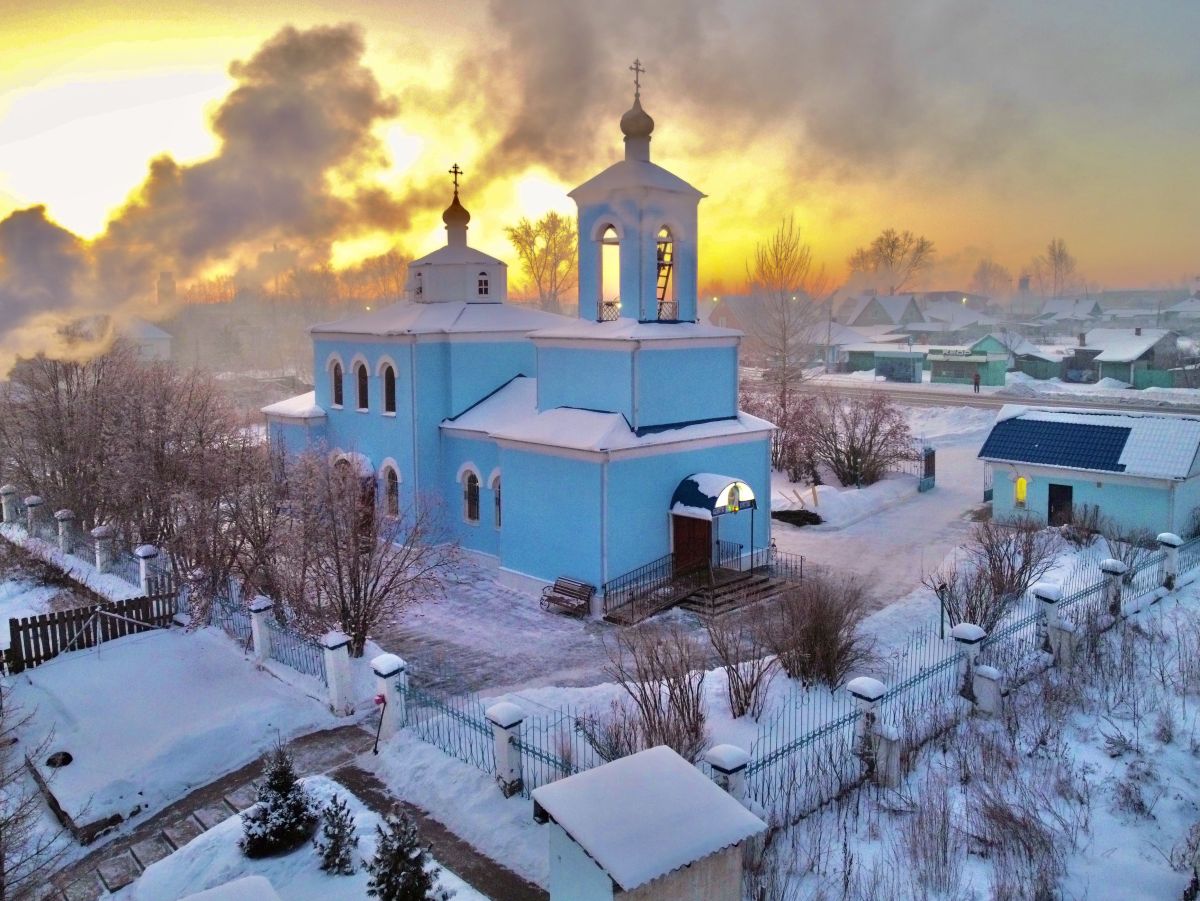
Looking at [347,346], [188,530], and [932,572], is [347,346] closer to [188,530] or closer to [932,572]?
[188,530]

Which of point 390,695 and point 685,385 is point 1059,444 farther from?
point 390,695

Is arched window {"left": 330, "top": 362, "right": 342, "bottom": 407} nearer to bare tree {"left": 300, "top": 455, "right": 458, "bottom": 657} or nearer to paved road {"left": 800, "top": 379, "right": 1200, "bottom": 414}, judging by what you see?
bare tree {"left": 300, "top": 455, "right": 458, "bottom": 657}

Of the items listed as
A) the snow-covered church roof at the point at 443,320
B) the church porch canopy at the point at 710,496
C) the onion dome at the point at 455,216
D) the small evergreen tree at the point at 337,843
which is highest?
the onion dome at the point at 455,216

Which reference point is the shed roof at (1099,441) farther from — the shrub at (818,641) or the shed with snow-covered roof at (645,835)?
the shed with snow-covered roof at (645,835)

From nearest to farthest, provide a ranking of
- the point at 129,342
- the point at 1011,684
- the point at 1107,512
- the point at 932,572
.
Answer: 1. the point at 1011,684
2. the point at 932,572
3. the point at 1107,512
4. the point at 129,342

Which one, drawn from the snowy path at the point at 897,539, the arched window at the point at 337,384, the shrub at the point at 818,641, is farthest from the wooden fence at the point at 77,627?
the snowy path at the point at 897,539

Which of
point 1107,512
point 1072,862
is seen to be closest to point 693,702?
point 1072,862
